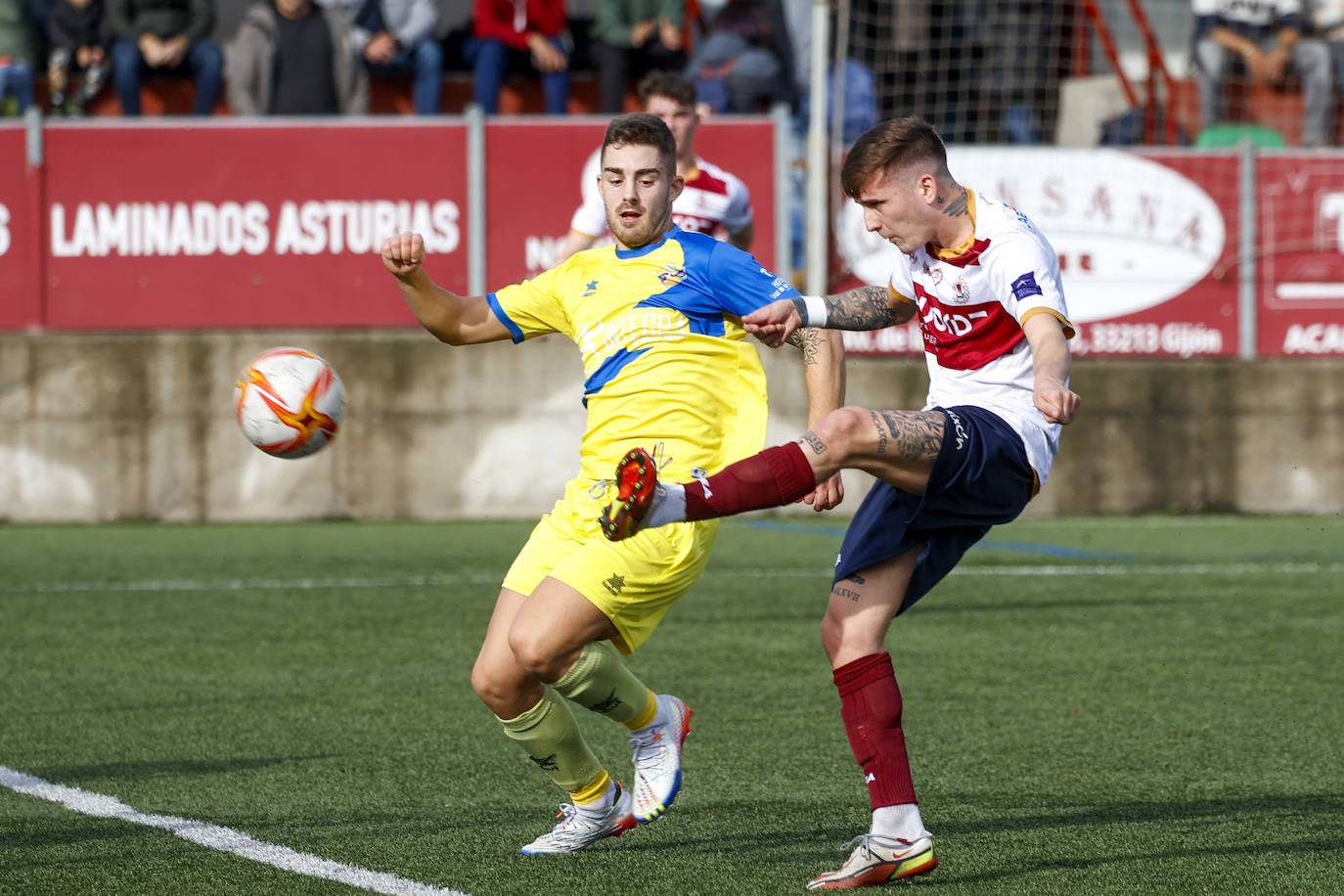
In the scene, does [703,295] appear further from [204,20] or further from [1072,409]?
[204,20]

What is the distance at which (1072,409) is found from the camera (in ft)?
12.1

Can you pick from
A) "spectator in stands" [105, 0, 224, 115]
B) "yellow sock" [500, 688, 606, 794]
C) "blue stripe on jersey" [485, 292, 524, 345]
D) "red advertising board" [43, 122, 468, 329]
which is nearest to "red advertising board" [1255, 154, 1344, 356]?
"red advertising board" [43, 122, 468, 329]

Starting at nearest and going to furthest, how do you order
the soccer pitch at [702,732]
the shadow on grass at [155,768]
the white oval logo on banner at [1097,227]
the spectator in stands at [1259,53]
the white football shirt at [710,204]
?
the soccer pitch at [702,732], the shadow on grass at [155,768], the white football shirt at [710,204], the white oval logo on banner at [1097,227], the spectator in stands at [1259,53]

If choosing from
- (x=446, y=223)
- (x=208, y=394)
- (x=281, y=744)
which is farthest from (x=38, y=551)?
(x=281, y=744)

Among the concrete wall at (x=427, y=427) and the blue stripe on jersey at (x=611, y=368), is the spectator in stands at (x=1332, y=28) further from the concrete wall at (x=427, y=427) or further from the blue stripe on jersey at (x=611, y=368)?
the blue stripe on jersey at (x=611, y=368)

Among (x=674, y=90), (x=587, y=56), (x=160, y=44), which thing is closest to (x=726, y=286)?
(x=674, y=90)

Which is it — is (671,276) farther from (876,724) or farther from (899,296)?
(876,724)

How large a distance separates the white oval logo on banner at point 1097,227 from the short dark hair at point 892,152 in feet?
28.6

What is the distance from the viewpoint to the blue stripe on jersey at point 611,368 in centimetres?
446

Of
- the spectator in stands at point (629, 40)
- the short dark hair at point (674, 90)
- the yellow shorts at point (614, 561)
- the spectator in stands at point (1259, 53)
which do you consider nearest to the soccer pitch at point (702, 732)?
the yellow shorts at point (614, 561)

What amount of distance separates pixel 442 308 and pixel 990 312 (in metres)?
1.38

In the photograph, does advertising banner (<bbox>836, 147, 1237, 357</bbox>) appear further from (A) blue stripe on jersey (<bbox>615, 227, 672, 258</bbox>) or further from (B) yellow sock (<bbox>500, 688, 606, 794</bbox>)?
(B) yellow sock (<bbox>500, 688, 606, 794</bbox>)

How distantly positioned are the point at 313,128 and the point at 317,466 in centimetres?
241

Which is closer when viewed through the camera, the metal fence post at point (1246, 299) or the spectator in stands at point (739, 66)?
the metal fence post at point (1246, 299)
